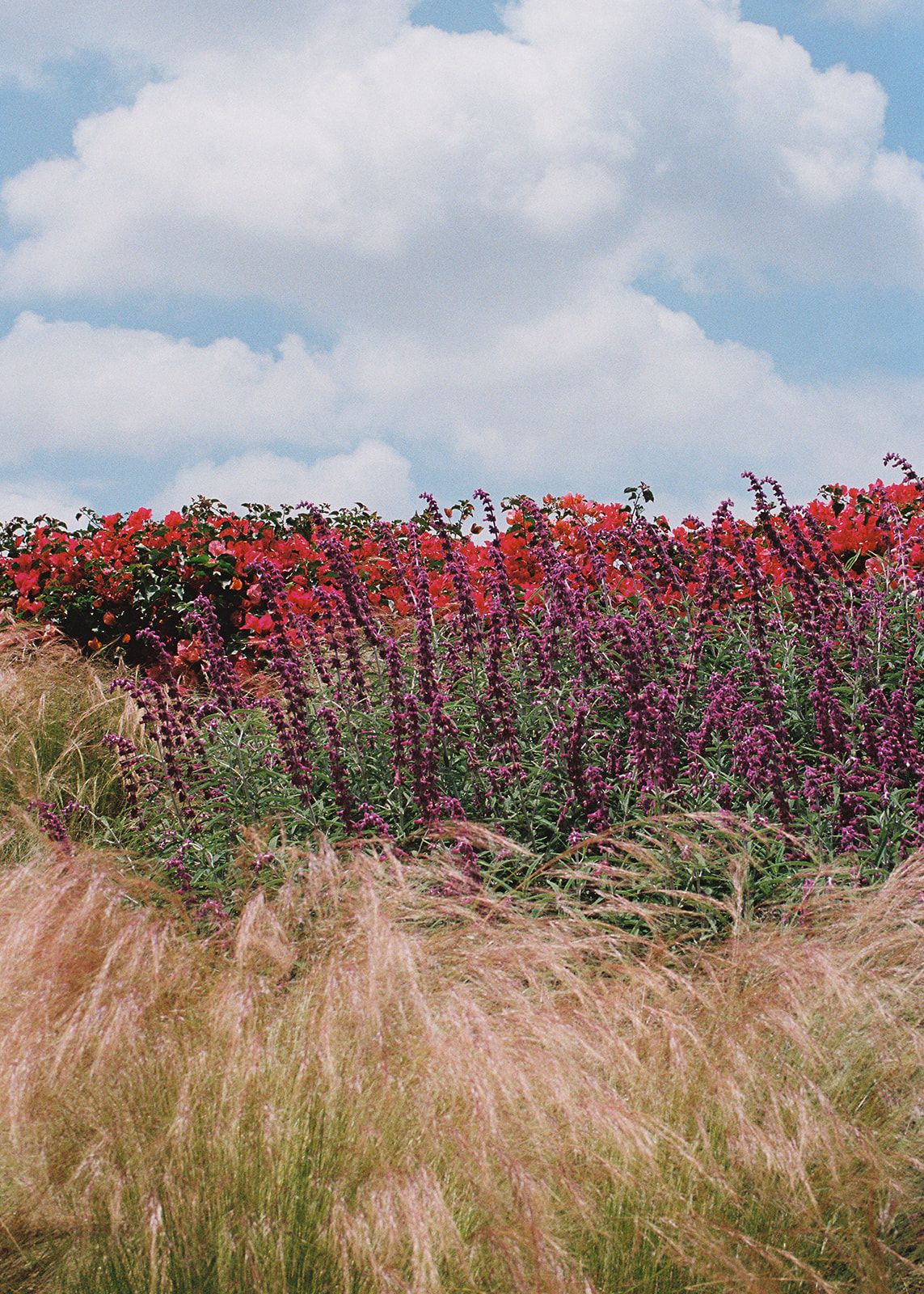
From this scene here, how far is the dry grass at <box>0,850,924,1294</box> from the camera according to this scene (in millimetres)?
2156

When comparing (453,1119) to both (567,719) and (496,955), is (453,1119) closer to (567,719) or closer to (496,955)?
(496,955)

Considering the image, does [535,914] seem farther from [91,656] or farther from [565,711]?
[91,656]

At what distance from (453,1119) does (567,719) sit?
248 centimetres

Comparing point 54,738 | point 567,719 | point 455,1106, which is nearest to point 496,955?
point 455,1106

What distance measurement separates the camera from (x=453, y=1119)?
8.21 ft

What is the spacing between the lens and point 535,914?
4109mm

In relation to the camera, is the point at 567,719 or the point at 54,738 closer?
the point at 567,719

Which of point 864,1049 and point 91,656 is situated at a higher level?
point 91,656

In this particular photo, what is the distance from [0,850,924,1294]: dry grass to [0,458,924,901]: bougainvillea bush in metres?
0.83

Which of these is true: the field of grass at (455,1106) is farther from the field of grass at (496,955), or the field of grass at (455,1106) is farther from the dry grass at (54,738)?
the dry grass at (54,738)

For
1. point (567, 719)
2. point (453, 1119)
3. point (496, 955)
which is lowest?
point (453, 1119)

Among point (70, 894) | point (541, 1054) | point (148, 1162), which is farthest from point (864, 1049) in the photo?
point (70, 894)

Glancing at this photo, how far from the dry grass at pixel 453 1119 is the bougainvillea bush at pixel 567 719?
83 centimetres

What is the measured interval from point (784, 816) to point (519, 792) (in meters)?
0.96
